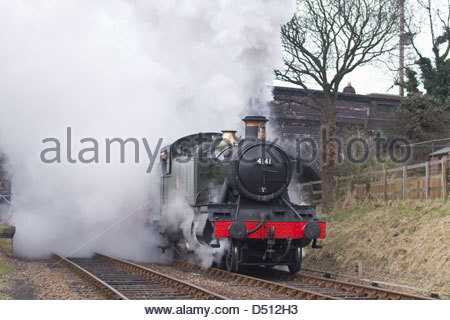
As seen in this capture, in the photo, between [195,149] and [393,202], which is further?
[393,202]

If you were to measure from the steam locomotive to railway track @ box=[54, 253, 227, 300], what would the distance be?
1197 mm

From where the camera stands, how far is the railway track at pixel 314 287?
9.06 meters

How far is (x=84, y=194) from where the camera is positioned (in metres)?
18.0

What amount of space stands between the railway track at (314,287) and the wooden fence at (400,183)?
9.91 ft

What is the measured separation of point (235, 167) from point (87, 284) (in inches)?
133

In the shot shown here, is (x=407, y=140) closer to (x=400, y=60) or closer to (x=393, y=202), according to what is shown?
(x=400, y=60)

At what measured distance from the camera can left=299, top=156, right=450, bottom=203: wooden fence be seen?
1465 cm

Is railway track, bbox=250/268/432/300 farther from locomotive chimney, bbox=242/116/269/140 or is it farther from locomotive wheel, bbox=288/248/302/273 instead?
locomotive chimney, bbox=242/116/269/140

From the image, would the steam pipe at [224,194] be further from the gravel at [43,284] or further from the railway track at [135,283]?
the gravel at [43,284]

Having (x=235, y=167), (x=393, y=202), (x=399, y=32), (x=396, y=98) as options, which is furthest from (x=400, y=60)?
(x=235, y=167)

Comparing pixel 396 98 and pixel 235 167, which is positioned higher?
pixel 396 98

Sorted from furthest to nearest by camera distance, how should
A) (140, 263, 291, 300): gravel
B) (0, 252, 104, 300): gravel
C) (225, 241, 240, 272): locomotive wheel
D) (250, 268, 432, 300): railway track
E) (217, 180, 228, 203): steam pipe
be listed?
(217, 180, 228, 203): steam pipe < (225, 241, 240, 272): locomotive wheel < (0, 252, 104, 300): gravel < (140, 263, 291, 300): gravel < (250, 268, 432, 300): railway track

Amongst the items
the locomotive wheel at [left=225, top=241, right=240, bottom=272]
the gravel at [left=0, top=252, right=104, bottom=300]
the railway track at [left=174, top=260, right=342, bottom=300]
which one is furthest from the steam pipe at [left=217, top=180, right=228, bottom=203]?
the gravel at [left=0, top=252, right=104, bottom=300]

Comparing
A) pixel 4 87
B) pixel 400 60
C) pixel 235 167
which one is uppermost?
pixel 400 60
